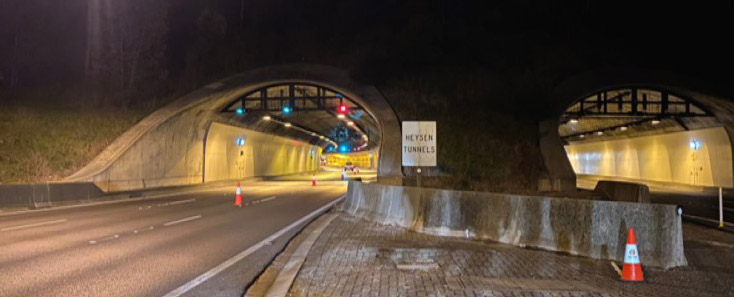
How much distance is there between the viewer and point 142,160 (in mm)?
28359

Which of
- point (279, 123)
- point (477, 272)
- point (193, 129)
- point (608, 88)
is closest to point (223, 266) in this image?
point (477, 272)

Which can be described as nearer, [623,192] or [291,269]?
[291,269]

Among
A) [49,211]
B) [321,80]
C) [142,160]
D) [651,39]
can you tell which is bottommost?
[49,211]

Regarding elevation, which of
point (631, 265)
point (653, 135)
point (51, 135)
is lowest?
point (631, 265)

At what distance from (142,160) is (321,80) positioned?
443 inches

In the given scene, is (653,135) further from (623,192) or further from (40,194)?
(40,194)

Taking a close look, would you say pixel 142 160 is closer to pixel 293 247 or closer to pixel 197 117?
pixel 197 117

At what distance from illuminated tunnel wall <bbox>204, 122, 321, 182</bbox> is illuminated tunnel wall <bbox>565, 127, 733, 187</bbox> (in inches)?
1265

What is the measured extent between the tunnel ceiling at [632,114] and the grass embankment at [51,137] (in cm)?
2689

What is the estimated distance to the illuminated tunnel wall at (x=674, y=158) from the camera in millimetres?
30966

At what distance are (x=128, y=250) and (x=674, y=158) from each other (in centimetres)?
3829

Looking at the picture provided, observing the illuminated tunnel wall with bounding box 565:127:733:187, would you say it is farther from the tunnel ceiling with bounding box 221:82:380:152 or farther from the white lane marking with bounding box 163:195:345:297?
the white lane marking with bounding box 163:195:345:297

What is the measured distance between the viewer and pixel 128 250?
959 centimetres

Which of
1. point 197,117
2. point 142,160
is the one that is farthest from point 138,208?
point 197,117
